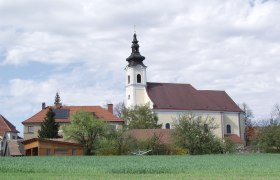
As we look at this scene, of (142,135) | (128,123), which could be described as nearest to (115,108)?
(128,123)

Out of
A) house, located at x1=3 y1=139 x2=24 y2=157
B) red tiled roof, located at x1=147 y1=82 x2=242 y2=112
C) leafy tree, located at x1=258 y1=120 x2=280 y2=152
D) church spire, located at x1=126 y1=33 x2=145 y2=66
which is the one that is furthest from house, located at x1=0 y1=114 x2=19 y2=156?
leafy tree, located at x1=258 y1=120 x2=280 y2=152

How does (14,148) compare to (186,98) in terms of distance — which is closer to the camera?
(14,148)

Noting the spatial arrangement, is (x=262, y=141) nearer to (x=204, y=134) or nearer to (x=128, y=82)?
(x=204, y=134)

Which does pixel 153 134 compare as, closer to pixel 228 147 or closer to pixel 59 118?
pixel 228 147

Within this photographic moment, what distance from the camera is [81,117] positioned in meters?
70.6

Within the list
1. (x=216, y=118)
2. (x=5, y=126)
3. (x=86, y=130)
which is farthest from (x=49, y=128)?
(x=216, y=118)

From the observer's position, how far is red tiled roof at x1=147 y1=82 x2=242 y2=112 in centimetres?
10375

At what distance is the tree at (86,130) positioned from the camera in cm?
6994

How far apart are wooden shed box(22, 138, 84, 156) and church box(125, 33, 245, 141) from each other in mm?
34066

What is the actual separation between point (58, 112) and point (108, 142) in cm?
2694

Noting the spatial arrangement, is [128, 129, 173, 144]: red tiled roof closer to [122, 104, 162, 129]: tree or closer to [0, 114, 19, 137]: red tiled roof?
[122, 104, 162, 129]: tree

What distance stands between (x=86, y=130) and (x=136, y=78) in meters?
35.0

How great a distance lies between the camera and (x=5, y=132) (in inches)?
3332

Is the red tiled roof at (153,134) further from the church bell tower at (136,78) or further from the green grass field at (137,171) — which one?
the green grass field at (137,171)
